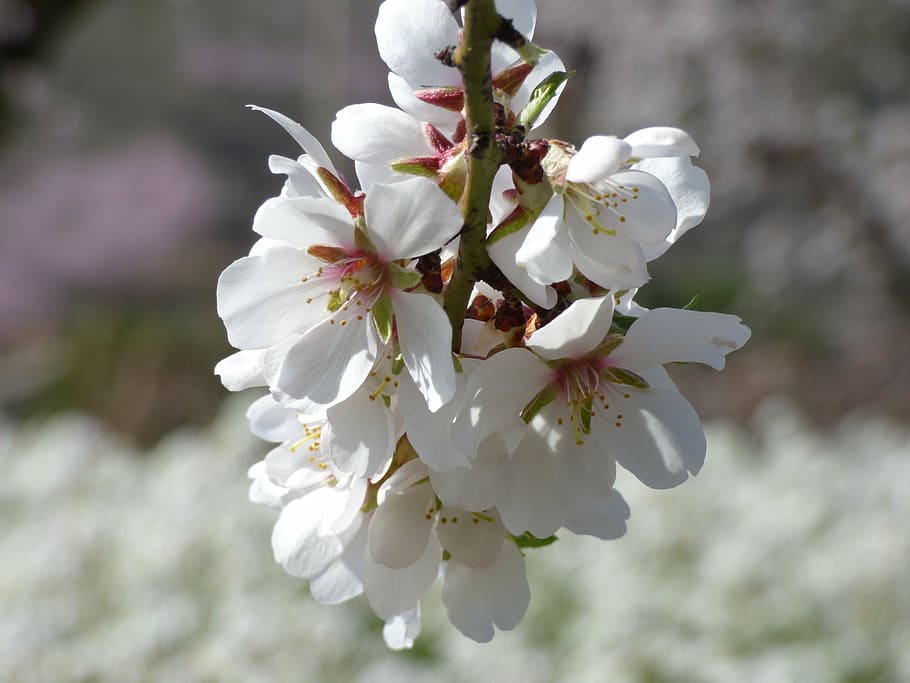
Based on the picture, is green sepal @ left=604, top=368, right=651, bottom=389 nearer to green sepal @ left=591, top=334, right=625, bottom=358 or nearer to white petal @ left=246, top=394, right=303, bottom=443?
green sepal @ left=591, top=334, right=625, bottom=358

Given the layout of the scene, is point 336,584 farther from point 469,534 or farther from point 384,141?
point 384,141

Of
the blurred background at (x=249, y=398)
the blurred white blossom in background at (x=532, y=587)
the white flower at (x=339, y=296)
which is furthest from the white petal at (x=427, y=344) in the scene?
the blurred white blossom in background at (x=532, y=587)

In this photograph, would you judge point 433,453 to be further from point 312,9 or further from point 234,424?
point 312,9

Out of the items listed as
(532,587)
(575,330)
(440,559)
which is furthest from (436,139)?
(532,587)

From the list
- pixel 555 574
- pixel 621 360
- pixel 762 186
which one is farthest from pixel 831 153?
pixel 621 360

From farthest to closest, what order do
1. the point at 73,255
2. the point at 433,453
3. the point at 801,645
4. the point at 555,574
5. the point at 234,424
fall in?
the point at 73,255 → the point at 234,424 → the point at 555,574 → the point at 801,645 → the point at 433,453

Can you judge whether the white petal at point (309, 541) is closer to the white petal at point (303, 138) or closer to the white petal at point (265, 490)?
the white petal at point (265, 490)
